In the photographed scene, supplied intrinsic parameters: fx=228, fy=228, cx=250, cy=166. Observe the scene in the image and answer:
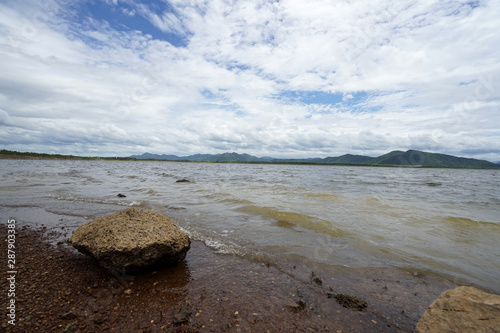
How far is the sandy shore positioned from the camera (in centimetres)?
396

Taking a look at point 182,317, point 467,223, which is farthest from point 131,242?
point 467,223

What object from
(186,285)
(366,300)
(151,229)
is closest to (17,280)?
(151,229)

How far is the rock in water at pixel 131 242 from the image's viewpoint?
5.44 metres

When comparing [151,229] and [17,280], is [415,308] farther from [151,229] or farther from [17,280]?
[17,280]

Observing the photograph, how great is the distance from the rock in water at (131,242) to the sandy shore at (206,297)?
1.08ft

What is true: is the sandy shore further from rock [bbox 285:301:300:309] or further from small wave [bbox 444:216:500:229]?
small wave [bbox 444:216:500:229]

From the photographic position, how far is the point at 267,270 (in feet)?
20.0

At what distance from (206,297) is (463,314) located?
437 centimetres

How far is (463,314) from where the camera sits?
11.5 feet

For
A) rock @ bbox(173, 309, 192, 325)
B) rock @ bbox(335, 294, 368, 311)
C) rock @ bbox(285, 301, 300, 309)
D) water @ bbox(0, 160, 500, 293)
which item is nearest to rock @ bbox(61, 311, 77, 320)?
rock @ bbox(173, 309, 192, 325)

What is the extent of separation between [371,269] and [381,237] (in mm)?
3522

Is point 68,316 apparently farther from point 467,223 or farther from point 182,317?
point 467,223

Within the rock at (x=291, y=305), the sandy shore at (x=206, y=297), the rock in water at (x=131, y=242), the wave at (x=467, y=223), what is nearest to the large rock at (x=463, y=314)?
the sandy shore at (x=206, y=297)

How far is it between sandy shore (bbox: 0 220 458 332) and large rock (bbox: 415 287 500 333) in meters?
0.72
